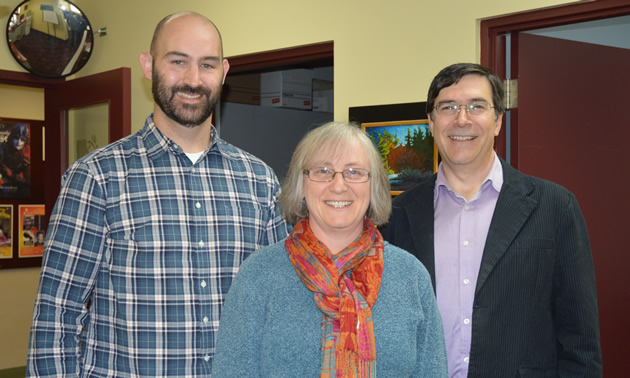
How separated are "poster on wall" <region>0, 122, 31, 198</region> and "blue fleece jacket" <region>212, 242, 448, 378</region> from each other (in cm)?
538

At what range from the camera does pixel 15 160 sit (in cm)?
614

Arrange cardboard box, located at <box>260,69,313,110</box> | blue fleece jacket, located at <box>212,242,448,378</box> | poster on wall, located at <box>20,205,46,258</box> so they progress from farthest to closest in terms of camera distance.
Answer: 1. poster on wall, located at <box>20,205,46,258</box>
2. cardboard box, located at <box>260,69,313,110</box>
3. blue fleece jacket, located at <box>212,242,448,378</box>

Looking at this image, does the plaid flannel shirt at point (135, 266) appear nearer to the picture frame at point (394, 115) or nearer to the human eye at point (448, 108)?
the human eye at point (448, 108)

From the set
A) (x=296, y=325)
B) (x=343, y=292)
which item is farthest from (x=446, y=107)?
(x=296, y=325)

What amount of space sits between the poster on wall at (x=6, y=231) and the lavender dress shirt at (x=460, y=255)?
5285 millimetres

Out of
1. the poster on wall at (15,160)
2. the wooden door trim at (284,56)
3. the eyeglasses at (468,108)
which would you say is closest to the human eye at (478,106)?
the eyeglasses at (468,108)

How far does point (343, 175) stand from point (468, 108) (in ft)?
1.69

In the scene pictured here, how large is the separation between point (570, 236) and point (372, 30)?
1.60 m

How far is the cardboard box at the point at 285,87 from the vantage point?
4.57 m

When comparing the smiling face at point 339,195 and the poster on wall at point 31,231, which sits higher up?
the smiling face at point 339,195

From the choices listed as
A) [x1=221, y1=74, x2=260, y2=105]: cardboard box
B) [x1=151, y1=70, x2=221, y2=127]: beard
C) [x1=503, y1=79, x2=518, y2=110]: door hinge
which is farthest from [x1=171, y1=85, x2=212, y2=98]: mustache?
[x1=221, y1=74, x2=260, y2=105]: cardboard box

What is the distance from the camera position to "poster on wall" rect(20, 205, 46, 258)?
6125mm

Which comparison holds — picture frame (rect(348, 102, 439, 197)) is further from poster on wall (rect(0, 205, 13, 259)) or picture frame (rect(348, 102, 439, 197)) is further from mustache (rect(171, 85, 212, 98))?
poster on wall (rect(0, 205, 13, 259))

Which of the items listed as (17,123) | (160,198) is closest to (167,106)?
(160,198)
